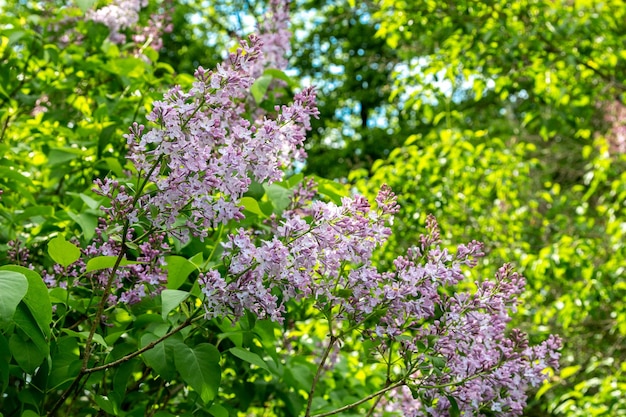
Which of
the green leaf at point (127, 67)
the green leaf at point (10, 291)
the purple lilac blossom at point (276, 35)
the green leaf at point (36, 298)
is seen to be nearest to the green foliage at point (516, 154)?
the purple lilac blossom at point (276, 35)

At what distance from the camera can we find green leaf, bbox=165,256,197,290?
1636mm

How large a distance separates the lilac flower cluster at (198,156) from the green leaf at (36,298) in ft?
0.78

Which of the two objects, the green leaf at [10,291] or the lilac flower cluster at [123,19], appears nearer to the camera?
the green leaf at [10,291]

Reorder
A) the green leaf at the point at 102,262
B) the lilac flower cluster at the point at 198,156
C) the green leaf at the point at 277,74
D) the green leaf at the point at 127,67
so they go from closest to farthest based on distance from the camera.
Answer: the lilac flower cluster at the point at 198,156 < the green leaf at the point at 102,262 < the green leaf at the point at 277,74 < the green leaf at the point at 127,67

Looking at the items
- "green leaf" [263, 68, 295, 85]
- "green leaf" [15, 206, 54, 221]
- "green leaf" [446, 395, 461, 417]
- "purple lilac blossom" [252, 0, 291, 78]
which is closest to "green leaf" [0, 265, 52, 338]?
"green leaf" [15, 206, 54, 221]

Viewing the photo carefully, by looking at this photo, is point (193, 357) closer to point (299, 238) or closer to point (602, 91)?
point (299, 238)

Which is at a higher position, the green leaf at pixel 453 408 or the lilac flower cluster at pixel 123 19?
the lilac flower cluster at pixel 123 19

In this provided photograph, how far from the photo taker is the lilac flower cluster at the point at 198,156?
140 centimetres

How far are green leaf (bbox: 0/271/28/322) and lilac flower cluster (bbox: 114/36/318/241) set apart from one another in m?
0.25

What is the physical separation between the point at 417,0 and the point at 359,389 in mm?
3353

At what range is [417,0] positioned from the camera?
5.41 metres

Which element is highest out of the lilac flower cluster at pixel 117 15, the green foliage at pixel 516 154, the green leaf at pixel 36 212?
the green foliage at pixel 516 154

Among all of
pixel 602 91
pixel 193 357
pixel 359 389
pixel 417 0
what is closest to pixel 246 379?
pixel 359 389

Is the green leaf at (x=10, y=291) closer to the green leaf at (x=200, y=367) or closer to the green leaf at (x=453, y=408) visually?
the green leaf at (x=200, y=367)
